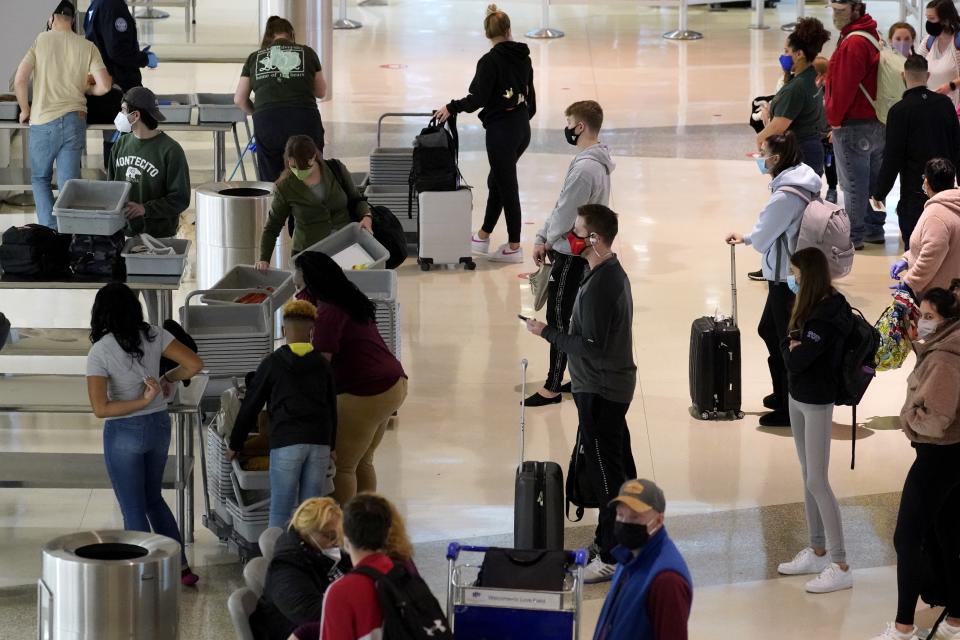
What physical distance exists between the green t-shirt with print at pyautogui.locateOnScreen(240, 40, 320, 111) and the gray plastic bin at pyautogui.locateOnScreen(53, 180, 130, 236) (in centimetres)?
237

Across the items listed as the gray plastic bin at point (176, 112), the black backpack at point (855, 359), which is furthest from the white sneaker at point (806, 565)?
the gray plastic bin at point (176, 112)

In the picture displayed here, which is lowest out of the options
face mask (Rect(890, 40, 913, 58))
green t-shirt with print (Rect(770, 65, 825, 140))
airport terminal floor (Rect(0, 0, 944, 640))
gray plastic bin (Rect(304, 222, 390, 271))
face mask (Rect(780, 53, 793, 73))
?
airport terminal floor (Rect(0, 0, 944, 640))

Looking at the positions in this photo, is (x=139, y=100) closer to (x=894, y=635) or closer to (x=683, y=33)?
(x=894, y=635)

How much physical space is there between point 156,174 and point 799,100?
14.8 ft

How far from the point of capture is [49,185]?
11.3 meters

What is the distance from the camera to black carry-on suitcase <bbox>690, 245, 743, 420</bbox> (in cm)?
850

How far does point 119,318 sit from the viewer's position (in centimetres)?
611

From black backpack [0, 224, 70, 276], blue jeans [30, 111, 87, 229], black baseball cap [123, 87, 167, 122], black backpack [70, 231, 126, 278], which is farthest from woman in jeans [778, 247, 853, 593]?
blue jeans [30, 111, 87, 229]

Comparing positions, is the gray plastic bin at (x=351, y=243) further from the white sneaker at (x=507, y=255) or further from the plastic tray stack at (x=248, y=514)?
the white sneaker at (x=507, y=255)

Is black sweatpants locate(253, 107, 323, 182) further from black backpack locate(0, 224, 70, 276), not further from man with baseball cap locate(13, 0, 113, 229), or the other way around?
black backpack locate(0, 224, 70, 276)

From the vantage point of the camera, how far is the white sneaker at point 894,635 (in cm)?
605

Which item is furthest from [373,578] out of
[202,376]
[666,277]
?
[666,277]

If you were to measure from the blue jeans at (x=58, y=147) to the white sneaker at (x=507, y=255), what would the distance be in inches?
125

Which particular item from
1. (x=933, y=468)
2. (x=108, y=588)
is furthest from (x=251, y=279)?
(x=933, y=468)
